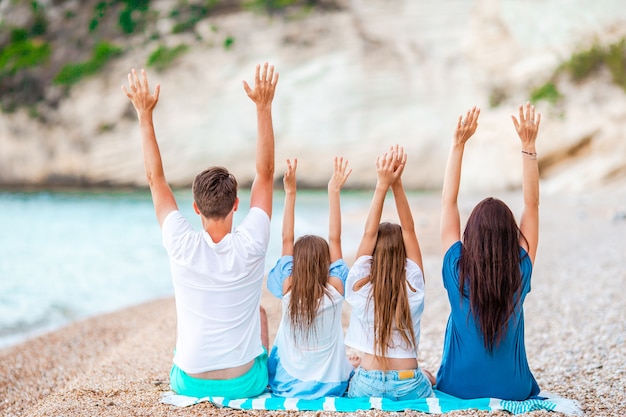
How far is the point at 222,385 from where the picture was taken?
3158mm

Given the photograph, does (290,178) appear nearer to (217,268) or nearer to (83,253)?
(217,268)

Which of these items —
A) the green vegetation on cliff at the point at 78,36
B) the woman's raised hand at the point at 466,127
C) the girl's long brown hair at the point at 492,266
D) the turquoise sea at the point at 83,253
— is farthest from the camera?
the green vegetation on cliff at the point at 78,36

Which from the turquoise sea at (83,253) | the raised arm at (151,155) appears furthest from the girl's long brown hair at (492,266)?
the turquoise sea at (83,253)

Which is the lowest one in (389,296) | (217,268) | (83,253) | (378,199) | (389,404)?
(83,253)

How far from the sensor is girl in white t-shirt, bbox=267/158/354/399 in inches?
126

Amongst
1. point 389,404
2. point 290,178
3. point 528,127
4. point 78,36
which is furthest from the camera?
point 78,36

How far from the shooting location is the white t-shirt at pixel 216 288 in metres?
2.95

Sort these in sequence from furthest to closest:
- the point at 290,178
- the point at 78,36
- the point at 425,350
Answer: the point at 78,36, the point at 425,350, the point at 290,178

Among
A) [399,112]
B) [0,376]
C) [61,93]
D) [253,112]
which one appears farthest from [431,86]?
[0,376]

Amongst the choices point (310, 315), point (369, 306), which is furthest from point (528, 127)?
point (310, 315)

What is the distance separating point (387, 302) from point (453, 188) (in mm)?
640

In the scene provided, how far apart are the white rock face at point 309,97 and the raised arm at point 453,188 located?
21.4 metres

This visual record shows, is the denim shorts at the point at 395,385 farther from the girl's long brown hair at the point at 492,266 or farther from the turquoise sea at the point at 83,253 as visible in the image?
the turquoise sea at the point at 83,253

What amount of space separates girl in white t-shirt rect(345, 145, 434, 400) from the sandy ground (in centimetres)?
23
